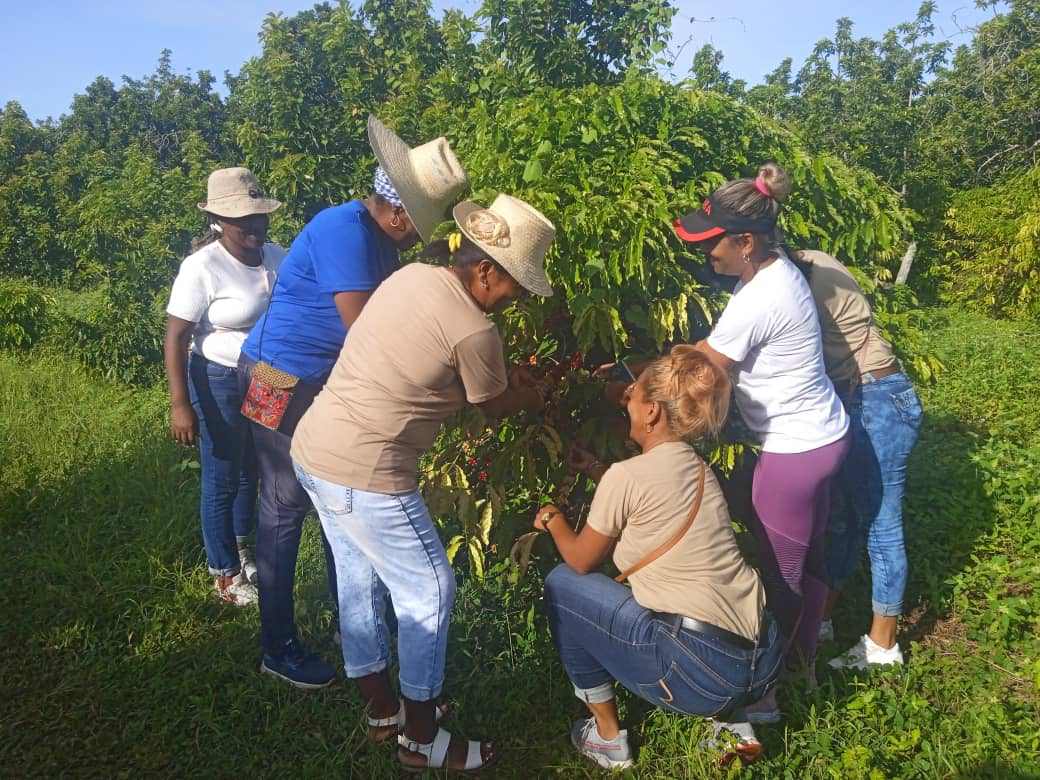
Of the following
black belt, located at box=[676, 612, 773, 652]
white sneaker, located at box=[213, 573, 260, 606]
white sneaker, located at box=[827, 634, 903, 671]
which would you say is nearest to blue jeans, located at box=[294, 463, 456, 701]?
black belt, located at box=[676, 612, 773, 652]

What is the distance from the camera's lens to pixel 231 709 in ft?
9.16

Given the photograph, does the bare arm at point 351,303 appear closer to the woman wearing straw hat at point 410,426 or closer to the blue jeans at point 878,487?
the woman wearing straw hat at point 410,426

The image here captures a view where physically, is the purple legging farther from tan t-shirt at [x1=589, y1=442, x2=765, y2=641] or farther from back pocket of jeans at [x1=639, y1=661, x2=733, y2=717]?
Result: back pocket of jeans at [x1=639, y1=661, x2=733, y2=717]

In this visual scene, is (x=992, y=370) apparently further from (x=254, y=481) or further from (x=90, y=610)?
(x=90, y=610)

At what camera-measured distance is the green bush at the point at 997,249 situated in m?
10.7

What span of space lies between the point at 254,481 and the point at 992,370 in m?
6.63

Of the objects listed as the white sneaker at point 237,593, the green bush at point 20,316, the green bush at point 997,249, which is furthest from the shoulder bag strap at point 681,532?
the green bush at point 997,249

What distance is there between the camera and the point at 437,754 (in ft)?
8.08

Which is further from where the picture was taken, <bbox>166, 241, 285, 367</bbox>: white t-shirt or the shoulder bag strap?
<bbox>166, 241, 285, 367</bbox>: white t-shirt

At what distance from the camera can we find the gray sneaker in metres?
2.53

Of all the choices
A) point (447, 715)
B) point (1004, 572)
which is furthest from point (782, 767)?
point (1004, 572)

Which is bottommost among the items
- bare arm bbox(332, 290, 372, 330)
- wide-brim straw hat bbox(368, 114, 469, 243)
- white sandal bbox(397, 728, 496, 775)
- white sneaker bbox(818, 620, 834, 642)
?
white sneaker bbox(818, 620, 834, 642)

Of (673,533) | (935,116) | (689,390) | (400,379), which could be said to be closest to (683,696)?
(673,533)

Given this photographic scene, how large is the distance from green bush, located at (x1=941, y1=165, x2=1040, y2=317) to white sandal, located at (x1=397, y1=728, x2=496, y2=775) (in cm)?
1095
